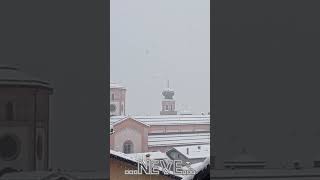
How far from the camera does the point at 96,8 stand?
335 centimetres

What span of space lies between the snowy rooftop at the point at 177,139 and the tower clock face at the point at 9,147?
34.7ft

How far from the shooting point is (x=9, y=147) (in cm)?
312

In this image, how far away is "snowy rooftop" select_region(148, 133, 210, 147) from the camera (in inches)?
564

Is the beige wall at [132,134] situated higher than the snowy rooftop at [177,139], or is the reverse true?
the beige wall at [132,134]

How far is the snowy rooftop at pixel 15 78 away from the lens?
→ 3.17 metres

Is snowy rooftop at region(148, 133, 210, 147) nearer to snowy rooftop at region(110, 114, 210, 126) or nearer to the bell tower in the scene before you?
snowy rooftop at region(110, 114, 210, 126)
